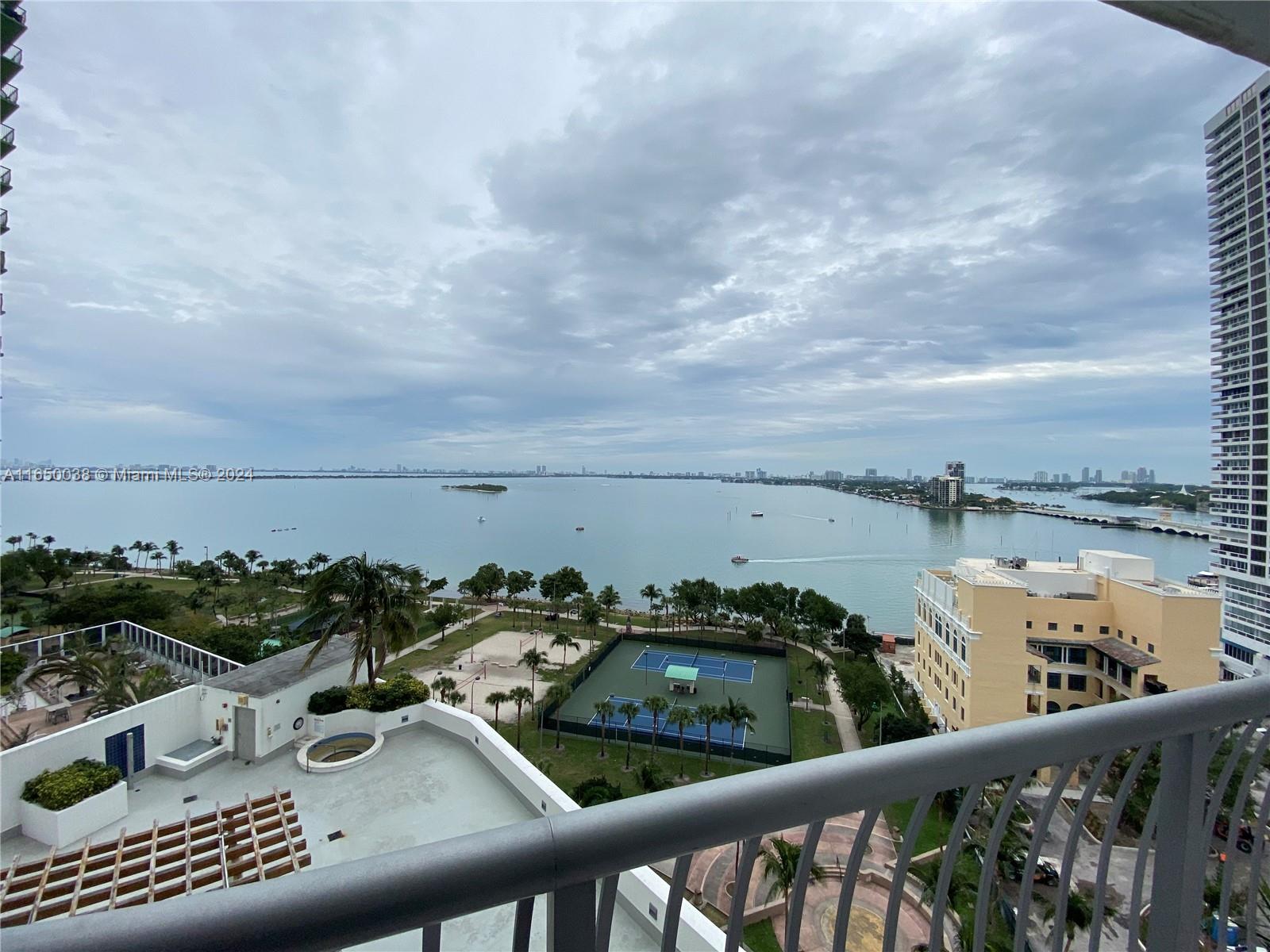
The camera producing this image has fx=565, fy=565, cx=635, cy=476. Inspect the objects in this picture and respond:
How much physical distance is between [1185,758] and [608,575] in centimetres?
3698

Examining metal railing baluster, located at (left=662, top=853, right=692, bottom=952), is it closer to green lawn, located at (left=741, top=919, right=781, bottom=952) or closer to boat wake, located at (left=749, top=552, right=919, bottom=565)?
green lawn, located at (left=741, top=919, right=781, bottom=952)

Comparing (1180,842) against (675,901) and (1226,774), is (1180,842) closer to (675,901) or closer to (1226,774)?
(1226,774)

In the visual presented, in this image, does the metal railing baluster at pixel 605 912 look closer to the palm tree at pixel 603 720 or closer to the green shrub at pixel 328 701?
the green shrub at pixel 328 701

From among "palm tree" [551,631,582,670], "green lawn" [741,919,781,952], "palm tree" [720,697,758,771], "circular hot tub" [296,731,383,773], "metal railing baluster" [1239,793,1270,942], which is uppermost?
"metal railing baluster" [1239,793,1270,942]

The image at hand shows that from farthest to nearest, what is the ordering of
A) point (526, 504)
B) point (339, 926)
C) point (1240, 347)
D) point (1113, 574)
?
point (526, 504), point (1240, 347), point (1113, 574), point (339, 926)

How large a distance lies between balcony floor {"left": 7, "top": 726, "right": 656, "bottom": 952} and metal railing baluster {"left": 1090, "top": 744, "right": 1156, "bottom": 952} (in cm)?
337

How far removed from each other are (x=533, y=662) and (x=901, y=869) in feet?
56.4

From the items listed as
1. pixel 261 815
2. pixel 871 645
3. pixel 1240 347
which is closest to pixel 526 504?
pixel 871 645

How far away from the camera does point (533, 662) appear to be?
55.6 feet

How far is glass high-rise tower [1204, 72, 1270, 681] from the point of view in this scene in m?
18.9

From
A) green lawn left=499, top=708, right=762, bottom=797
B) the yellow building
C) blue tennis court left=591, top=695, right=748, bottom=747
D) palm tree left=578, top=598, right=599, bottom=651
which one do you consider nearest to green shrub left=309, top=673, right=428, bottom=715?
green lawn left=499, top=708, right=762, bottom=797

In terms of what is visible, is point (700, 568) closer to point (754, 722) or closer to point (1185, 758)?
point (754, 722)

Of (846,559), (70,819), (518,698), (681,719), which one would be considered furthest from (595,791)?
(846,559)

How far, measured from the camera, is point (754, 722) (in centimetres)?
1445
